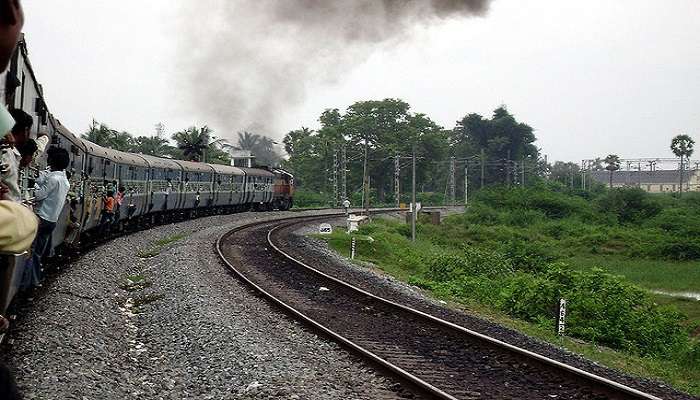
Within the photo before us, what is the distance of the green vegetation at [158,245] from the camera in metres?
19.0

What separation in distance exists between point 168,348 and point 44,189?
9.71 ft

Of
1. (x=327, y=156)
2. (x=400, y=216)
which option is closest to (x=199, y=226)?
(x=400, y=216)

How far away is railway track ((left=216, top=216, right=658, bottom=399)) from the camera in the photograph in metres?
7.43

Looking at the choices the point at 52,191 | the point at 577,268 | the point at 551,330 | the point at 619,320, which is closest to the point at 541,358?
the point at 551,330

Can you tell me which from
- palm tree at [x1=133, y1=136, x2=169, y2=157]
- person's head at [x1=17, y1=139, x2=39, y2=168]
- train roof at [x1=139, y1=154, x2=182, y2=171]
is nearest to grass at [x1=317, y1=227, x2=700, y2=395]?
train roof at [x1=139, y1=154, x2=182, y2=171]

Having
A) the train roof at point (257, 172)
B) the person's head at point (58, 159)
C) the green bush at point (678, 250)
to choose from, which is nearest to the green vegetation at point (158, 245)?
the person's head at point (58, 159)

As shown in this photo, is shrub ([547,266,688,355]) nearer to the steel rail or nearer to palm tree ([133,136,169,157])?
the steel rail

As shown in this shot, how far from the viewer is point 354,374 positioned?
7805 mm

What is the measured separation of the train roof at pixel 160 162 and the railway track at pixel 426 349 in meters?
13.4

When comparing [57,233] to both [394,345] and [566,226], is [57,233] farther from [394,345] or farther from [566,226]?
[566,226]

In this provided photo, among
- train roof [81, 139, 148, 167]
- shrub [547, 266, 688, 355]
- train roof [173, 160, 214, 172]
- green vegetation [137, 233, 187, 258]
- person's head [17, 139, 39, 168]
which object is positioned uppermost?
train roof [173, 160, 214, 172]

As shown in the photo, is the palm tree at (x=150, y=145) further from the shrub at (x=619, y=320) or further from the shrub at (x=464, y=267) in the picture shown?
the shrub at (x=619, y=320)

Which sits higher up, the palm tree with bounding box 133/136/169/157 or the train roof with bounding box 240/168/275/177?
the palm tree with bounding box 133/136/169/157

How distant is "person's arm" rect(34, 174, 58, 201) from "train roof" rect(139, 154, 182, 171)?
69.5 ft
